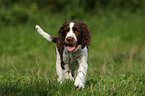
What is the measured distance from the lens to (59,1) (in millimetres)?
14602

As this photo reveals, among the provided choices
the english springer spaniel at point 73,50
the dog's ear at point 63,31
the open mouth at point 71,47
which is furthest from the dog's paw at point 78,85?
the dog's ear at point 63,31

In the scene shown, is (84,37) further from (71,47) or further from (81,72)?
(81,72)

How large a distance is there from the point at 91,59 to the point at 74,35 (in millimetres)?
3383

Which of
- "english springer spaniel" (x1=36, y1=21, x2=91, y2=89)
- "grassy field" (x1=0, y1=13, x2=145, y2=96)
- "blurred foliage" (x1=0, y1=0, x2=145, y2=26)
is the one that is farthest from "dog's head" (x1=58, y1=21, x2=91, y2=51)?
"blurred foliage" (x1=0, y1=0, x2=145, y2=26)

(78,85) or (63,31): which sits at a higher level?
(63,31)

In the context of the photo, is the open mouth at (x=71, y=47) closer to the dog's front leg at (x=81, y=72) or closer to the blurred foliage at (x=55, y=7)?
the dog's front leg at (x=81, y=72)

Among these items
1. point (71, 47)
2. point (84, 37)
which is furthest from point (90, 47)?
point (71, 47)

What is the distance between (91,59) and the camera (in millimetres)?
7195

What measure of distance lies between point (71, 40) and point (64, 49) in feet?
1.50

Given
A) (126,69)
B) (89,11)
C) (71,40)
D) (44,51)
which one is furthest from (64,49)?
(89,11)

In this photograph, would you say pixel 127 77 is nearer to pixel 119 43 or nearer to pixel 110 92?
pixel 110 92

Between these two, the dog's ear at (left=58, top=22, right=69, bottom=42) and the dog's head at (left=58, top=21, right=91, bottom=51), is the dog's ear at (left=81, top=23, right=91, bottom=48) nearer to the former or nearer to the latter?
the dog's head at (left=58, top=21, right=91, bottom=51)

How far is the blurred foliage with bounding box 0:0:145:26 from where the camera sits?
12250 millimetres

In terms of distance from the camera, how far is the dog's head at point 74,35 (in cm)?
388
